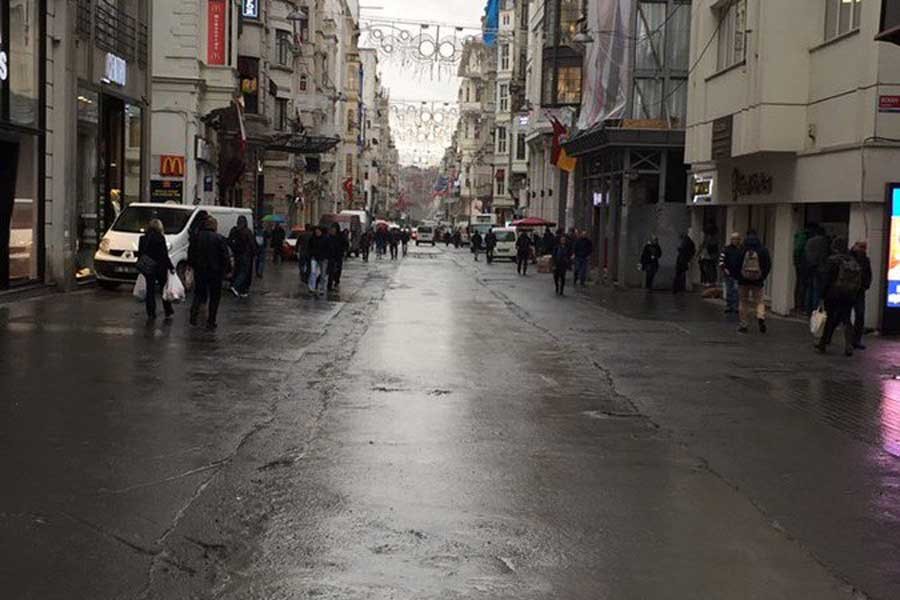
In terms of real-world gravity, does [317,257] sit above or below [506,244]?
above

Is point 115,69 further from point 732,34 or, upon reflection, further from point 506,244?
point 506,244

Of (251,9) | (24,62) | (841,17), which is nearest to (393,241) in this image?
(251,9)

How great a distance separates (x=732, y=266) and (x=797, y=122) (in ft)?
11.4

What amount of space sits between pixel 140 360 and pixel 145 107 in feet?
56.9

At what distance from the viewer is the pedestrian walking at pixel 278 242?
44594 millimetres

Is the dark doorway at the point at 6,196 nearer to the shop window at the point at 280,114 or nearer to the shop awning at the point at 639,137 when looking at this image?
the shop awning at the point at 639,137

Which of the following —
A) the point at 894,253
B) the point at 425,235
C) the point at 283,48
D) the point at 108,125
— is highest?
the point at 283,48

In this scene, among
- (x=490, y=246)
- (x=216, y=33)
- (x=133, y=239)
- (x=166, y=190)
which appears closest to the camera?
(x=133, y=239)

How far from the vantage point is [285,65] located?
5719 centimetres

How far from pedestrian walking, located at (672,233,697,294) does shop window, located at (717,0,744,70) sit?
5027 millimetres

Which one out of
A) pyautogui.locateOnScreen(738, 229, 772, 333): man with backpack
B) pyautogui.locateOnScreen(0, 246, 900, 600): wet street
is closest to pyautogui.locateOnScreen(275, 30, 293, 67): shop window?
pyautogui.locateOnScreen(738, 229, 772, 333): man with backpack

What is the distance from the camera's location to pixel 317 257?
84.8 feet

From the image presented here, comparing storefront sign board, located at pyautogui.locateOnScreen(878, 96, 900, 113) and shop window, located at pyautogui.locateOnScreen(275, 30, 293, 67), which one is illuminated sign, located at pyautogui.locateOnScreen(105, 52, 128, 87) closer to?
storefront sign board, located at pyautogui.locateOnScreen(878, 96, 900, 113)

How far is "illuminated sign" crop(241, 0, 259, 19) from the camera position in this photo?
48656 mm
